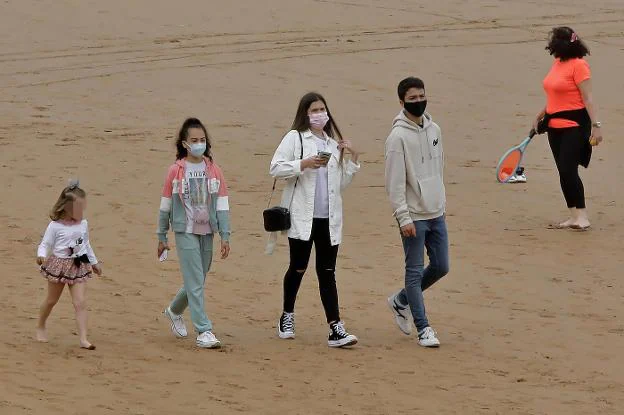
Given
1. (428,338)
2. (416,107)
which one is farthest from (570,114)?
(428,338)

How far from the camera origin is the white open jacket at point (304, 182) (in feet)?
30.5

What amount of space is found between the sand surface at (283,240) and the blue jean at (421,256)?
29cm

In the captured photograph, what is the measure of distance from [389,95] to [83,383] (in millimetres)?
10626

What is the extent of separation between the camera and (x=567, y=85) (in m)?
12.8

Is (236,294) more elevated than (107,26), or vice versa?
(107,26)

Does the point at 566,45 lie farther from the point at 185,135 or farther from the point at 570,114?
the point at 185,135

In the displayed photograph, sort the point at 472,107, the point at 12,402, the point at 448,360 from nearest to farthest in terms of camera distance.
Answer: the point at 12,402 → the point at 448,360 → the point at 472,107

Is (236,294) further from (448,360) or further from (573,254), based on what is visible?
(573,254)

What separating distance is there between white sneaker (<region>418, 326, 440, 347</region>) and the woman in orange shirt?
12.8 feet

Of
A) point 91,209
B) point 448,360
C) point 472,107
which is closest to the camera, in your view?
point 448,360

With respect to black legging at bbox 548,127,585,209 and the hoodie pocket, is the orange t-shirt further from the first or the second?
the hoodie pocket

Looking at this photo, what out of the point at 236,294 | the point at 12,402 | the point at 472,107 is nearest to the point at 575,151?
the point at 236,294

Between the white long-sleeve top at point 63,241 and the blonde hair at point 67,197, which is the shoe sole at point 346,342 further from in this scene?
the blonde hair at point 67,197

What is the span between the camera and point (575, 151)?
42.4 ft
